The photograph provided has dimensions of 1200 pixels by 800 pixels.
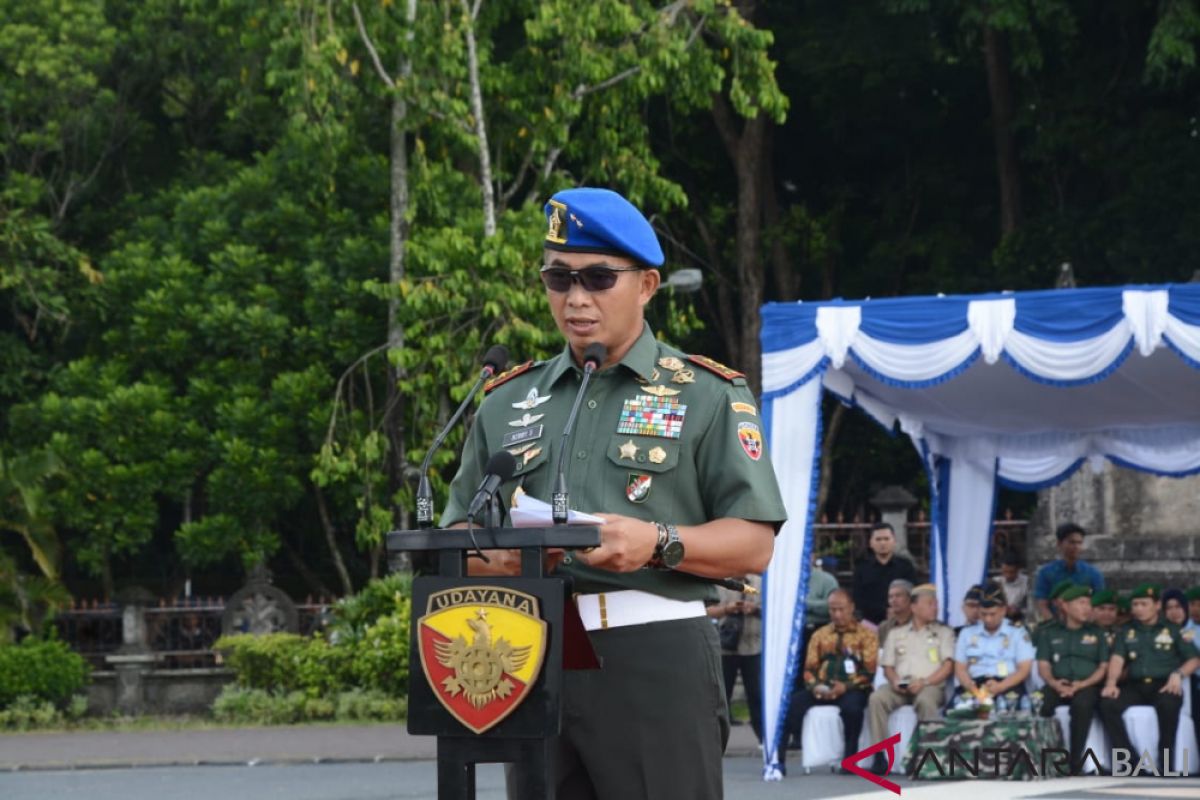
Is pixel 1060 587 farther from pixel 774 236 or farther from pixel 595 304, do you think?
pixel 774 236

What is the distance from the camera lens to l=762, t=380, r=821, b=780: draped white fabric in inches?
500

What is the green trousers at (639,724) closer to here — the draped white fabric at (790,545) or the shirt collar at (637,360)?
the shirt collar at (637,360)

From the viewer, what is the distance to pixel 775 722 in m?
12.6

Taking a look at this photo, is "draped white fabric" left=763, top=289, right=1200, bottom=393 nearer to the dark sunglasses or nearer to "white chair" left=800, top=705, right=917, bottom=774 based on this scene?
"white chair" left=800, top=705, right=917, bottom=774

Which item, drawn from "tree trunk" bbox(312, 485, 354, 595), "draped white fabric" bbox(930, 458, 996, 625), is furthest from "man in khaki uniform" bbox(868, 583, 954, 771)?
"tree trunk" bbox(312, 485, 354, 595)

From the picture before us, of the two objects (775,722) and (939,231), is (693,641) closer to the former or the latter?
(775,722)

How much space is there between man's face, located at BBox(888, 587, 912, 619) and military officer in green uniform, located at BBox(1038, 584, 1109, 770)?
96cm

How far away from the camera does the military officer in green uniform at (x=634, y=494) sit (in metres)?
3.52

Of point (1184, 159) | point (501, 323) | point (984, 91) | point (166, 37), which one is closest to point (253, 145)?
point (166, 37)

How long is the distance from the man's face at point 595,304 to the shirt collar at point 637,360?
42mm

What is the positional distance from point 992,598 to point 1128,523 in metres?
8.22

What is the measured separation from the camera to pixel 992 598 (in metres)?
13.5

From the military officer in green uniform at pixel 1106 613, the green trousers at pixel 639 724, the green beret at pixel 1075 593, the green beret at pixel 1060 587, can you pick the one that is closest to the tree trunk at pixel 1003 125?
the green beret at pixel 1060 587

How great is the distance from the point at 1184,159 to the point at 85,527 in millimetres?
14663
